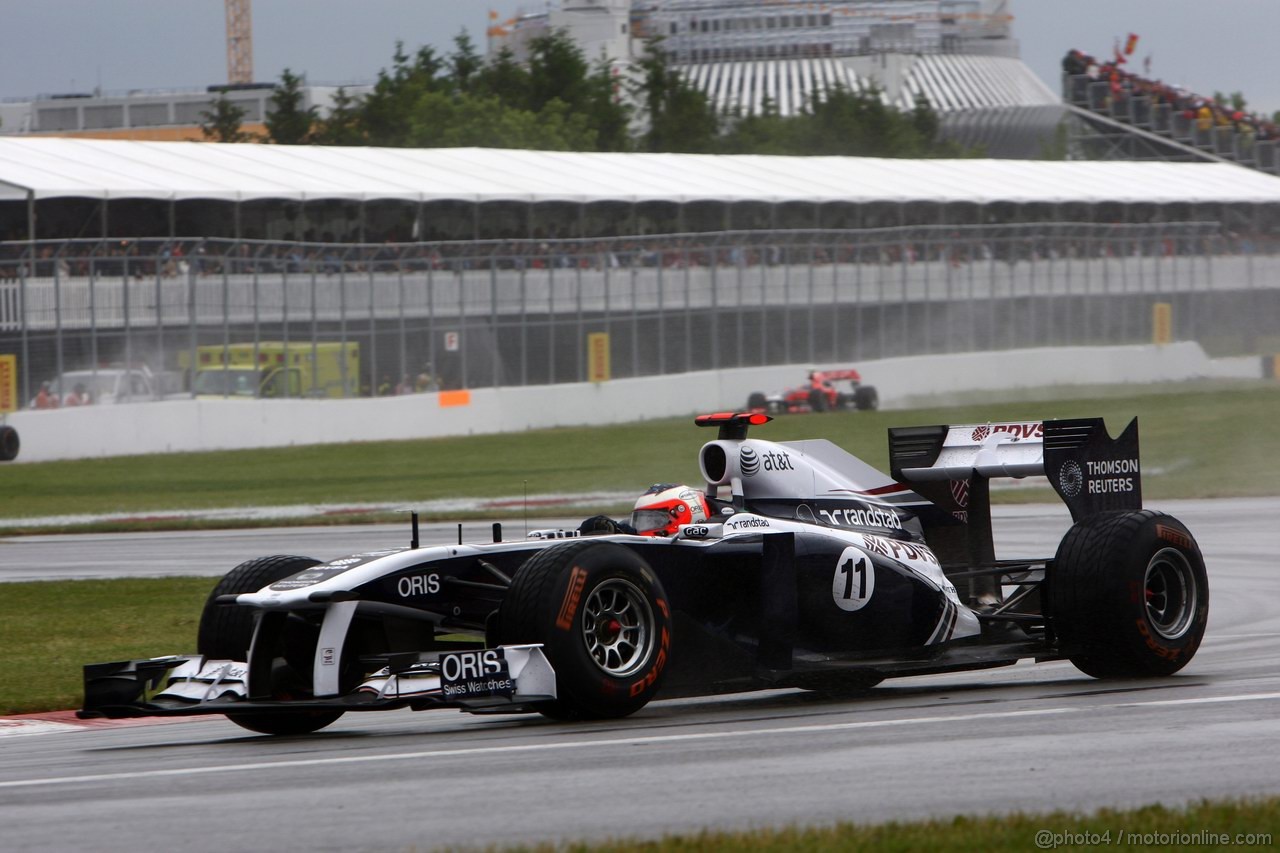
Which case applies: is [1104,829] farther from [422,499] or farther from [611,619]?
[422,499]

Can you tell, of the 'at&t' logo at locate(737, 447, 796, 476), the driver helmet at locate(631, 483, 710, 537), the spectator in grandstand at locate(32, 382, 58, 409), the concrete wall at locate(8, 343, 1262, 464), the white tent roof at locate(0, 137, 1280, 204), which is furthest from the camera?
the white tent roof at locate(0, 137, 1280, 204)

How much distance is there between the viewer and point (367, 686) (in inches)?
325

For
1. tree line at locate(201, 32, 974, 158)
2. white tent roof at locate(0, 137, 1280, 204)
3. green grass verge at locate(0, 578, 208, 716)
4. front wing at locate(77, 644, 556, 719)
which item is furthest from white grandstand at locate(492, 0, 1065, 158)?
front wing at locate(77, 644, 556, 719)

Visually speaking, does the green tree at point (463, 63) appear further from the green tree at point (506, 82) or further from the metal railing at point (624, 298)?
the metal railing at point (624, 298)

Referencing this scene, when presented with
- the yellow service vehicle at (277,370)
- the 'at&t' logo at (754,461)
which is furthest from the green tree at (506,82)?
the 'at&t' logo at (754,461)

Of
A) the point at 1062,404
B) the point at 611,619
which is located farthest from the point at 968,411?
the point at 611,619

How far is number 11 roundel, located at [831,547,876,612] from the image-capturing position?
9367 millimetres

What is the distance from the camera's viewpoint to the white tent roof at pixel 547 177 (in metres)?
43.5

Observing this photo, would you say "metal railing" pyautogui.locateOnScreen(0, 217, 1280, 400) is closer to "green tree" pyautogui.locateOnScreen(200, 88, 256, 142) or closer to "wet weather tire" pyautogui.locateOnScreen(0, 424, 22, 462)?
"wet weather tire" pyautogui.locateOnScreen(0, 424, 22, 462)

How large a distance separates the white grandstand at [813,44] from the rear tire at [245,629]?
11290 cm

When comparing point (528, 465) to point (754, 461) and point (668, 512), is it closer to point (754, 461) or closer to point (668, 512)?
point (754, 461)

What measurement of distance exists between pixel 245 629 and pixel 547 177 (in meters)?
45.9

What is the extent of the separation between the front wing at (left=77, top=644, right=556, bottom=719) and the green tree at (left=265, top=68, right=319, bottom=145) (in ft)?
281

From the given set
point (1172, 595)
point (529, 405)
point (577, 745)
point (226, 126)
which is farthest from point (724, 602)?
point (226, 126)
